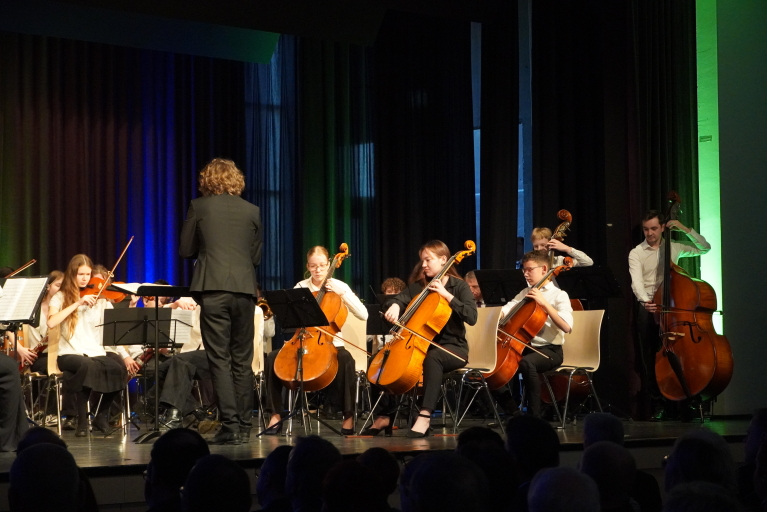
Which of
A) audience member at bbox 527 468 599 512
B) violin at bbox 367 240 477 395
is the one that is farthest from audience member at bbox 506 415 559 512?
violin at bbox 367 240 477 395

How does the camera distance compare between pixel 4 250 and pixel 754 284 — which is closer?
pixel 754 284

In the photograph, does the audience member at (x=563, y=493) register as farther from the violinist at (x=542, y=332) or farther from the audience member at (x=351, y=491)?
the violinist at (x=542, y=332)

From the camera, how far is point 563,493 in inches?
73.8

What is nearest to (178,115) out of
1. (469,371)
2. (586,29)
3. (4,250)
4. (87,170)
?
(87,170)

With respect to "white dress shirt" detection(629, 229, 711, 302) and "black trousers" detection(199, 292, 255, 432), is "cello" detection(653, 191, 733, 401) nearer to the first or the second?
"white dress shirt" detection(629, 229, 711, 302)

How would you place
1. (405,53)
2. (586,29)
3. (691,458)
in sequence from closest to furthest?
(691,458)
(586,29)
(405,53)

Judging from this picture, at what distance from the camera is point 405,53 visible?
1008 cm

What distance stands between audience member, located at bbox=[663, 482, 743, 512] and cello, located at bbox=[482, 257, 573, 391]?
14.3 feet

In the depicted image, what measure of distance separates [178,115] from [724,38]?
5.40 metres


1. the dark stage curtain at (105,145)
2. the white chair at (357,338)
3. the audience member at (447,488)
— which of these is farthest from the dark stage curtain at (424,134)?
the audience member at (447,488)

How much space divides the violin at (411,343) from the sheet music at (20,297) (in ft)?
6.59

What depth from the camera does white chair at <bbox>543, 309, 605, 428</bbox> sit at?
6539mm

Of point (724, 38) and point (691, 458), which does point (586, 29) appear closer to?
point (724, 38)

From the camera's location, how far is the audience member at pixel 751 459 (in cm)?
301
